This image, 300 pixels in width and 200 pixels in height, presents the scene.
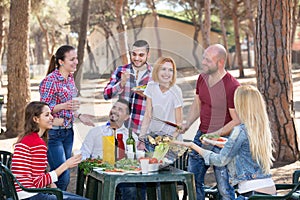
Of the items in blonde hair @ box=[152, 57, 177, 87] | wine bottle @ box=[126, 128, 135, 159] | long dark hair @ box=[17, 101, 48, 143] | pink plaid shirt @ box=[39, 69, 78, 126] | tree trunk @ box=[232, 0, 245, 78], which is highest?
tree trunk @ box=[232, 0, 245, 78]

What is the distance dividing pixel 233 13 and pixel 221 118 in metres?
35.1

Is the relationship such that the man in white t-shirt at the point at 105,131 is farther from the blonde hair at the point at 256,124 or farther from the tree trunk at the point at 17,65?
the tree trunk at the point at 17,65

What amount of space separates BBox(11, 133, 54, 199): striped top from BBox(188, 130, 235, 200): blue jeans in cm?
143

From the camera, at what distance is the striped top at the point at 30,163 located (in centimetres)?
454

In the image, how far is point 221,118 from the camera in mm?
5488

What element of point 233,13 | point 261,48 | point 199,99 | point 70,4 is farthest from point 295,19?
point 199,99

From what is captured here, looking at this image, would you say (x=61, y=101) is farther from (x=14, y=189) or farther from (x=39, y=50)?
(x=39, y=50)

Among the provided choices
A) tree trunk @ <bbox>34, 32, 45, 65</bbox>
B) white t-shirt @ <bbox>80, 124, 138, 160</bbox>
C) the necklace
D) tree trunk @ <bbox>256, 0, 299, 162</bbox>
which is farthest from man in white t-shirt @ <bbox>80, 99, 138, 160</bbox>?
tree trunk @ <bbox>34, 32, 45, 65</bbox>

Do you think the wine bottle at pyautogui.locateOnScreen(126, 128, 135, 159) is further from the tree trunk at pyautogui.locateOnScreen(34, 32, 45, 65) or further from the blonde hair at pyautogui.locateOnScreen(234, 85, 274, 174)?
the tree trunk at pyautogui.locateOnScreen(34, 32, 45, 65)

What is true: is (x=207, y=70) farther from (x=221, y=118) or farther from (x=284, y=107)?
(x=284, y=107)

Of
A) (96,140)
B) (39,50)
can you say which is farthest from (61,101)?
(39,50)

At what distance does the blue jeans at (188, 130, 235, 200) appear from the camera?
533cm

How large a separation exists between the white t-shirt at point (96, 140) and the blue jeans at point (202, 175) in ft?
2.31

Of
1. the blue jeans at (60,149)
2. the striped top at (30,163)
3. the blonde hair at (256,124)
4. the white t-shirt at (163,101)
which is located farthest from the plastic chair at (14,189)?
the blonde hair at (256,124)
